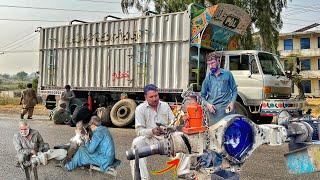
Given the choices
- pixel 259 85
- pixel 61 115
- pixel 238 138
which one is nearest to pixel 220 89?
pixel 238 138

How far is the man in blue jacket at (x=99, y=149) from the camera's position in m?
5.14

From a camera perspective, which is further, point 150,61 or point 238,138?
point 150,61

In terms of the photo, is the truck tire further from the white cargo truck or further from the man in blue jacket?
the man in blue jacket

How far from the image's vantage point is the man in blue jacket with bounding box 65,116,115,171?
5.14 metres

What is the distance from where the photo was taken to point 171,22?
13.8 metres

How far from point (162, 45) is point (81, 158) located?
29.4ft

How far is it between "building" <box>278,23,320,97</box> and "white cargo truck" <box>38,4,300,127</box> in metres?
38.3

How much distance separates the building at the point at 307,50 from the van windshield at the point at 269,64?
39.4 m

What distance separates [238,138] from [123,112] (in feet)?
42.3

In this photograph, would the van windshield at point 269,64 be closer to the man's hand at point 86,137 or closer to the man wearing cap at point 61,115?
the man wearing cap at point 61,115

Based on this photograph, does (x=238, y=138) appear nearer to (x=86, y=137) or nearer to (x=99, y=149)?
(x=99, y=149)

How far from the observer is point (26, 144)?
18.6 feet

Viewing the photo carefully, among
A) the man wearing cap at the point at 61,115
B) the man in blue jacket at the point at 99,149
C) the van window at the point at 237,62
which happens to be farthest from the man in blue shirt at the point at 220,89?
the man wearing cap at the point at 61,115

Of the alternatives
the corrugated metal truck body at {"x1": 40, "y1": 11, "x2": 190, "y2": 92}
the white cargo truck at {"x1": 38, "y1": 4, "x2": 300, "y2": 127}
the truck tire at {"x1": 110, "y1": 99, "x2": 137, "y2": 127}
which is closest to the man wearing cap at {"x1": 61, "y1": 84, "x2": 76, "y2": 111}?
the white cargo truck at {"x1": 38, "y1": 4, "x2": 300, "y2": 127}
